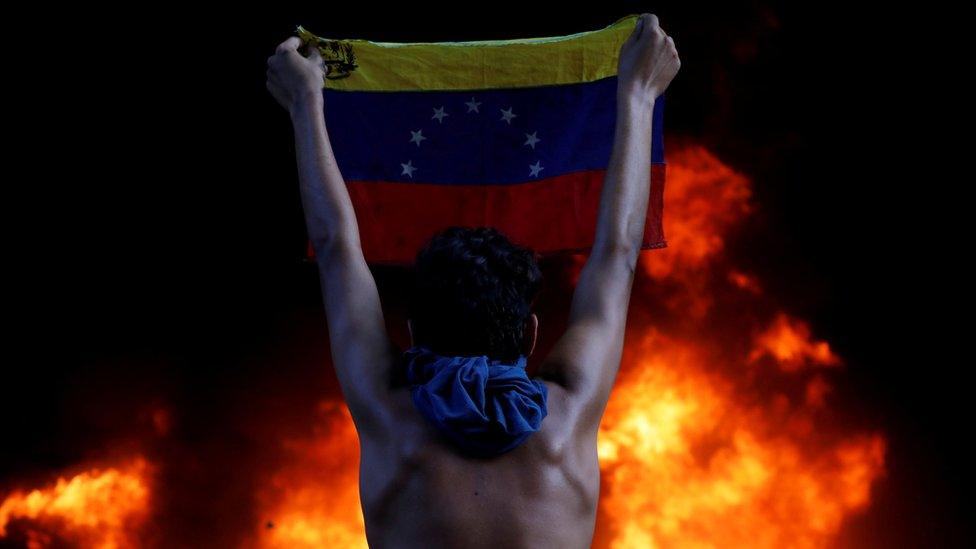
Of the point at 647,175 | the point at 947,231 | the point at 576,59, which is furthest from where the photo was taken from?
the point at 947,231

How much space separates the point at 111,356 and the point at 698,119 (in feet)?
16.3

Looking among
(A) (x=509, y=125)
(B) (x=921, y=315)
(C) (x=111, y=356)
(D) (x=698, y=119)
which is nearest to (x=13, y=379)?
(C) (x=111, y=356)

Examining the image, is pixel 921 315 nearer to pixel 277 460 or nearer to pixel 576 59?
pixel 576 59

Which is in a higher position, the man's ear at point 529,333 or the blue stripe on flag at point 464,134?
the blue stripe on flag at point 464,134

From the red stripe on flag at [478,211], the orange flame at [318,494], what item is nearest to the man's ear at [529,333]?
the red stripe on flag at [478,211]

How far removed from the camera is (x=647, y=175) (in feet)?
8.32

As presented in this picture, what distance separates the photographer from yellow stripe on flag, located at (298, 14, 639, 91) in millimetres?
3680

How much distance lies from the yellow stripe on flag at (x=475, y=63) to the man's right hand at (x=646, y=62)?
2.62 feet

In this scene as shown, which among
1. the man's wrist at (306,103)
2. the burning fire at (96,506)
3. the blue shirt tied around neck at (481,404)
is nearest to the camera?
the blue shirt tied around neck at (481,404)

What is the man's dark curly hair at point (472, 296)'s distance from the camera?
6.75 feet

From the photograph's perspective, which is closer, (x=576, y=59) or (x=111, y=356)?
(x=576, y=59)

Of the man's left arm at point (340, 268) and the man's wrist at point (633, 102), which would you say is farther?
the man's wrist at point (633, 102)

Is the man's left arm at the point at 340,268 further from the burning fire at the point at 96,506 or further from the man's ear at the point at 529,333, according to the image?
the burning fire at the point at 96,506

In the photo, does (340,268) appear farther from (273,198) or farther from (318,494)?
(318,494)
